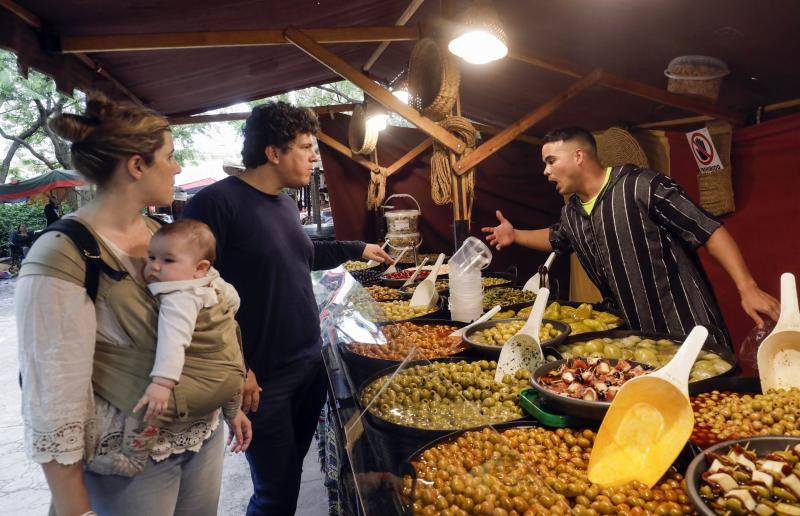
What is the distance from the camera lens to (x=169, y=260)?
1421mm

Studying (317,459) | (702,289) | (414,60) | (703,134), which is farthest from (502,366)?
(703,134)

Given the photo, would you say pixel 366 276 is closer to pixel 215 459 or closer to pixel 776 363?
pixel 215 459

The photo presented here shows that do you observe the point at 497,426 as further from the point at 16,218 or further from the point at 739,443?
the point at 16,218

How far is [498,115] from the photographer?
6023 mm

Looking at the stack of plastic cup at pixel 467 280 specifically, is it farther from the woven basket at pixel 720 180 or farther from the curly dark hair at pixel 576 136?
the woven basket at pixel 720 180

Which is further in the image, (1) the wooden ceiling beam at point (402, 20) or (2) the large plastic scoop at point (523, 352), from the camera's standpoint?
(1) the wooden ceiling beam at point (402, 20)

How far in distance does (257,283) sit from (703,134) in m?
3.62

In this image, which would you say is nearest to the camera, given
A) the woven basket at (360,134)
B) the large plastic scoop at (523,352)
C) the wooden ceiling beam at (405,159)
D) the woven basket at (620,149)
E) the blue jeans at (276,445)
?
the large plastic scoop at (523,352)

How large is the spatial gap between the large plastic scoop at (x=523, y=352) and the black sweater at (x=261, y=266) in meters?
1.05

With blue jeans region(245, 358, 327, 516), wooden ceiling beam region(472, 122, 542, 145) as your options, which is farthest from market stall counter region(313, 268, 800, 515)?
wooden ceiling beam region(472, 122, 542, 145)

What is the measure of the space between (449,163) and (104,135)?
3.04 meters

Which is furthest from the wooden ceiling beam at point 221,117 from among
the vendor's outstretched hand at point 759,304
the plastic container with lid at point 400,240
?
the vendor's outstretched hand at point 759,304

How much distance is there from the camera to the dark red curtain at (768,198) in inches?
132

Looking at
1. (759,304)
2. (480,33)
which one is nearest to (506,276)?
(480,33)
